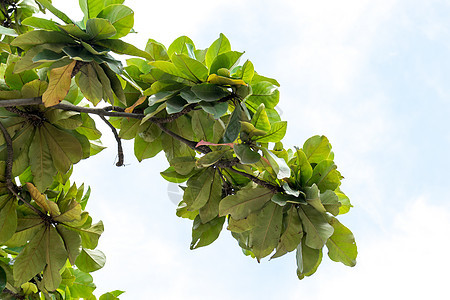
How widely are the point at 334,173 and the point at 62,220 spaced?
3.06ft

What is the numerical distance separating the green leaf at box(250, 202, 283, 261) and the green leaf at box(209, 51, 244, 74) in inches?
17.4

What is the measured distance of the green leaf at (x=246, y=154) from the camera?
1.26 metres

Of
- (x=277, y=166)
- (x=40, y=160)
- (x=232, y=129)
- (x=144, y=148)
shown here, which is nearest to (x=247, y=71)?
(x=232, y=129)

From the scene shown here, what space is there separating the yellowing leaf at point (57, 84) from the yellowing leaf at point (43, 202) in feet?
1.04

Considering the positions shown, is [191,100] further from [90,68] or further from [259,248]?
[259,248]

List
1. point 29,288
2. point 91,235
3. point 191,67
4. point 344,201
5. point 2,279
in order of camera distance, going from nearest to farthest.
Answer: point 191,67 → point 344,201 → point 91,235 → point 2,279 → point 29,288

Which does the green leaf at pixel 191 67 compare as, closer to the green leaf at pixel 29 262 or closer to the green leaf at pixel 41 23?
the green leaf at pixel 41 23

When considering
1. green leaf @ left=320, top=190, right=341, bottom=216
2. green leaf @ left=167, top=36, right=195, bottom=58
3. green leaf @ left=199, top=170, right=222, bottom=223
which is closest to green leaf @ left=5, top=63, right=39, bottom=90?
green leaf @ left=167, top=36, right=195, bottom=58

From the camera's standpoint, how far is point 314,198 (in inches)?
51.2

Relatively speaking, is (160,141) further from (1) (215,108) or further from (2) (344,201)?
(2) (344,201)

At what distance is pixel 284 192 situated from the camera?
141cm

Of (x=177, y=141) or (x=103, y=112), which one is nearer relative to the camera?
(x=103, y=112)

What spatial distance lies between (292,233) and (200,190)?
33cm

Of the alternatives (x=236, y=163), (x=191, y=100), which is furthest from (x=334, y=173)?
(x=191, y=100)
